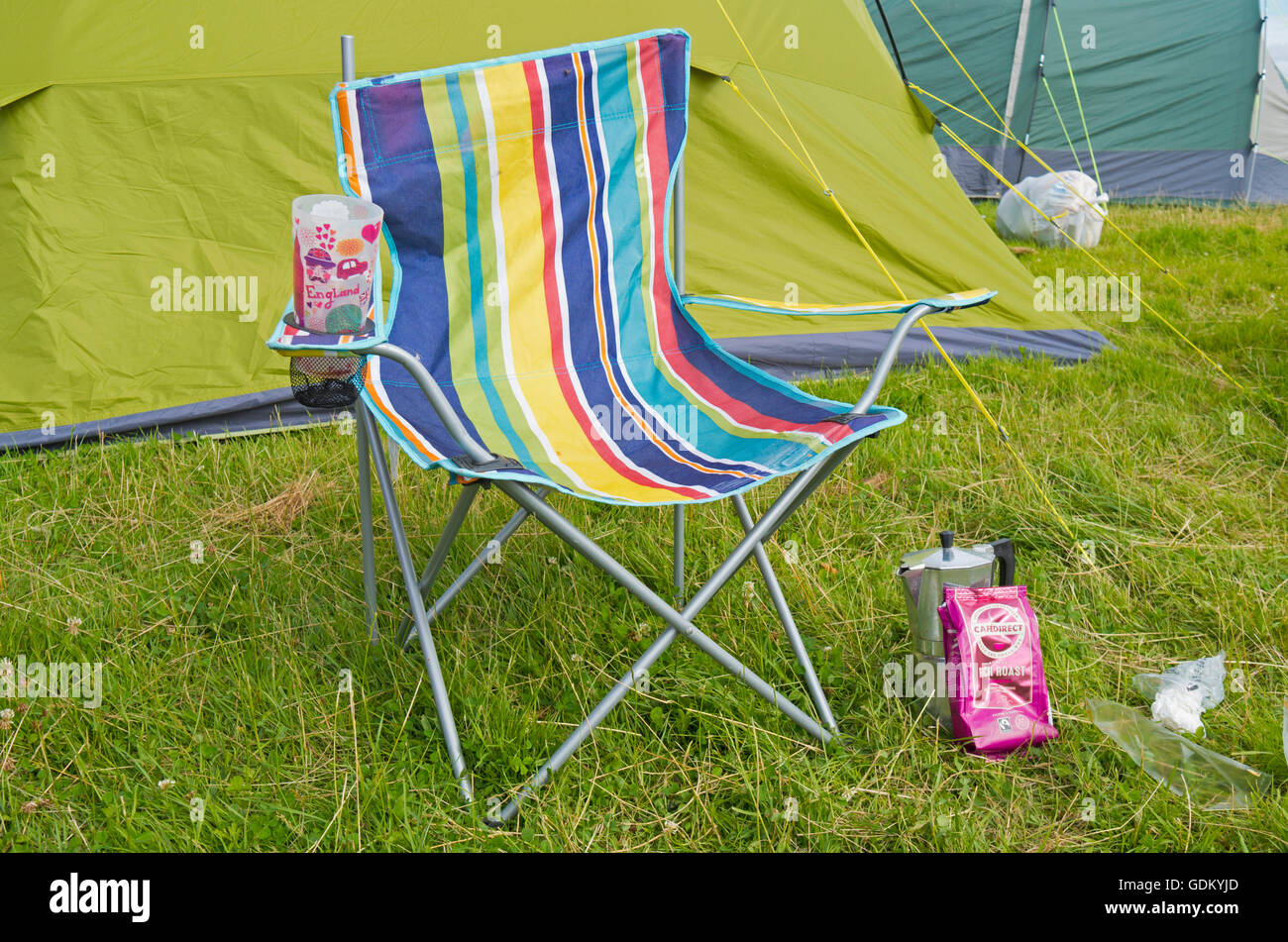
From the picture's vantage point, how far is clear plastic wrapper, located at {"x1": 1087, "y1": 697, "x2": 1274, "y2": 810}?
1.53m

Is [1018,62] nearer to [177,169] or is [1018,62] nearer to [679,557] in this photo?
[177,169]

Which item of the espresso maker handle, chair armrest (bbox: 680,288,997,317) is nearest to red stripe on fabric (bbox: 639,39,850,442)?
chair armrest (bbox: 680,288,997,317)

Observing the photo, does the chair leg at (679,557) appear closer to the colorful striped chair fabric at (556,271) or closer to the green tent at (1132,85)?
the colorful striped chair fabric at (556,271)

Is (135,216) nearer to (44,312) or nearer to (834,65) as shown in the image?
(44,312)

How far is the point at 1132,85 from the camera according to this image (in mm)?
6812

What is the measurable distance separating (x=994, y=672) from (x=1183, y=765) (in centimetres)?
30

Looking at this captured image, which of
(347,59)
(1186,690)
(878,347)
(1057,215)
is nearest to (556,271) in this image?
(347,59)

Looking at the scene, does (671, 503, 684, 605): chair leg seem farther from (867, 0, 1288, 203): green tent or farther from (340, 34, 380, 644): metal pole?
(867, 0, 1288, 203): green tent

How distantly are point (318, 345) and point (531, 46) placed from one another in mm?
1700

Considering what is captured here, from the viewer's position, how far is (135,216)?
260 cm

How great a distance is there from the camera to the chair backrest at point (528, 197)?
1796 mm

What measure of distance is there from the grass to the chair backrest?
439 millimetres

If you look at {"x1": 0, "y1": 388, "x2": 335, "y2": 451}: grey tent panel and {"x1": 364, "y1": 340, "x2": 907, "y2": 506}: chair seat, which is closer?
{"x1": 364, "y1": 340, "x2": 907, "y2": 506}: chair seat
